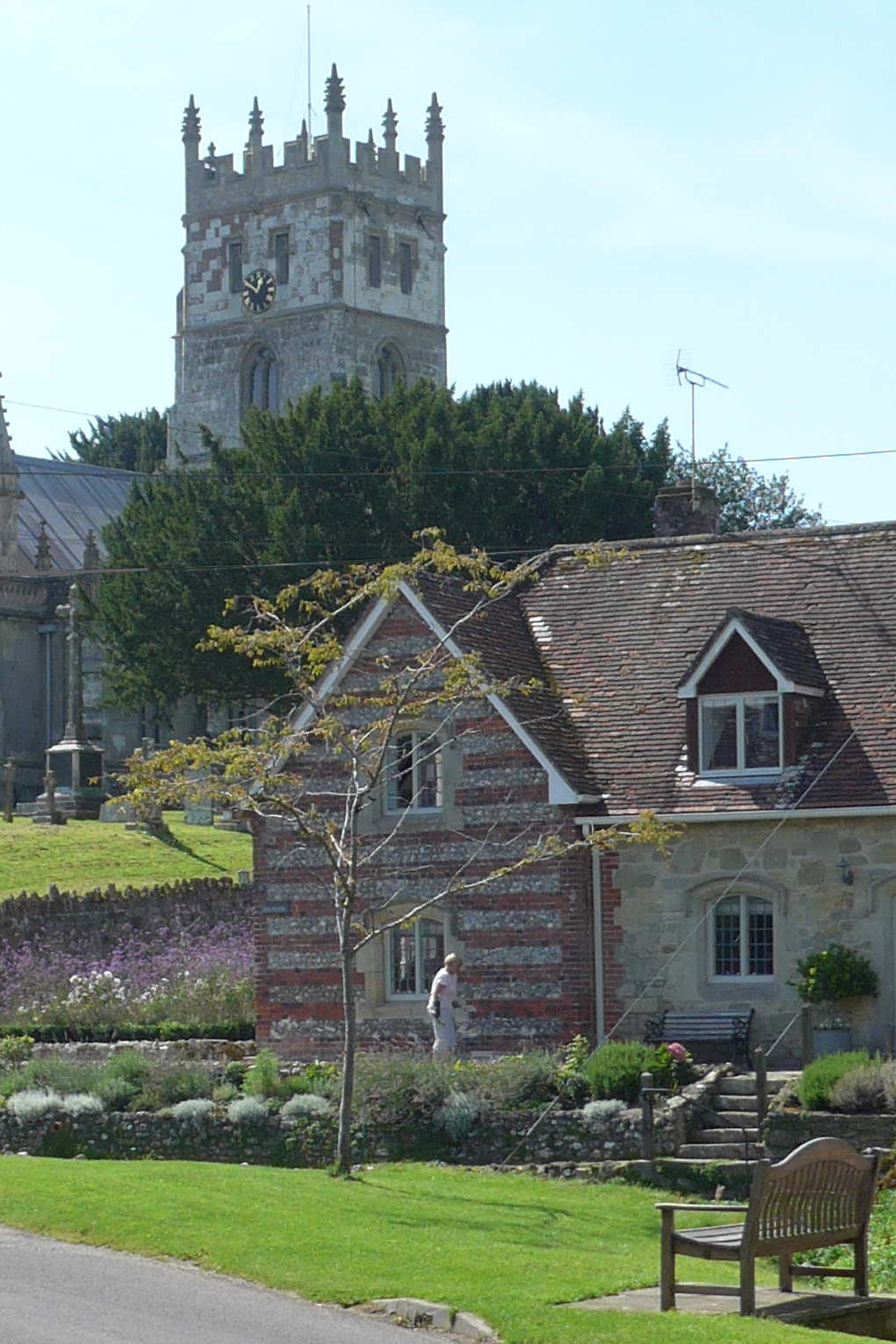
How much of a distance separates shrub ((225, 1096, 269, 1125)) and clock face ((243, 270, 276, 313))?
67413 mm

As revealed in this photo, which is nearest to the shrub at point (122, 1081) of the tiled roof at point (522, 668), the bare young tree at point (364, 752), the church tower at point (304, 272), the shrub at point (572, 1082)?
the bare young tree at point (364, 752)

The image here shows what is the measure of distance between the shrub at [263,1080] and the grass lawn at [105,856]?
15972 mm

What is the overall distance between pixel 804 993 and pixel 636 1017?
236 centimetres

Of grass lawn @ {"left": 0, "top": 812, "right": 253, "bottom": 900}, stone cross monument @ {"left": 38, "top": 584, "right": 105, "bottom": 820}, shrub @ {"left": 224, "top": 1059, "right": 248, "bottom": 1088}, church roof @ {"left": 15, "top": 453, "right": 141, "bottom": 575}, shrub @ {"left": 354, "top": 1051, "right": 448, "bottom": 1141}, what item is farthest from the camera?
church roof @ {"left": 15, "top": 453, "right": 141, "bottom": 575}

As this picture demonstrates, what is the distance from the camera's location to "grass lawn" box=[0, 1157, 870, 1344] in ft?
51.6

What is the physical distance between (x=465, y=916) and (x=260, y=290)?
64.1 meters

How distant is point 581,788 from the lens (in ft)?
101

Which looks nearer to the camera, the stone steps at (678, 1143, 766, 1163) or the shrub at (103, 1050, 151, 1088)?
the stone steps at (678, 1143, 766, 1163)

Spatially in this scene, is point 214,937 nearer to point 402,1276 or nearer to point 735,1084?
point 735,1084

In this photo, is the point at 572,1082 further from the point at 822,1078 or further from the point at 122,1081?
the point at 122,1081

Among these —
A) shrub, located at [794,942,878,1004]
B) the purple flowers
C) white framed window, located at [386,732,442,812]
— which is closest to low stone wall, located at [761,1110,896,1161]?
shrub, located at [794,942,878,1004]

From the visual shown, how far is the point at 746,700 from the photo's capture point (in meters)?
30.8

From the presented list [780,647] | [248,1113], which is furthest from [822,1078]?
[780,647]

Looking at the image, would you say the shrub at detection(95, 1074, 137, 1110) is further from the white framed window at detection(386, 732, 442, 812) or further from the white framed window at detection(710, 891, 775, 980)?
the white framed window at detection(710, 891, 775, 980)
